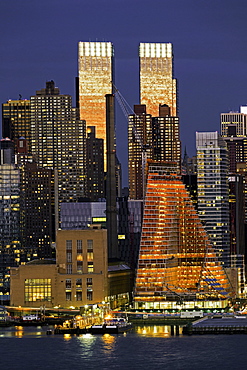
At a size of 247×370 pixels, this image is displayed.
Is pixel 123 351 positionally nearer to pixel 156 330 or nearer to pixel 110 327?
pixel 110 327

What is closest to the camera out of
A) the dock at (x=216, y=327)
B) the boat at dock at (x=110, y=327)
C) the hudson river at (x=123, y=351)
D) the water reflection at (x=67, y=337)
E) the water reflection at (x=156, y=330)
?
the hudson river at (x=123, y=351)

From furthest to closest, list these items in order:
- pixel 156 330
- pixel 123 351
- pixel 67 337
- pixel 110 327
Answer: pixel 156 330, pixel 110 327, pixel 67 337, pixel 123 351

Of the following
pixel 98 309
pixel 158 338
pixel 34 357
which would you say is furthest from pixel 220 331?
pixel 34 357

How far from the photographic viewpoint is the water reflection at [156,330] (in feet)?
579

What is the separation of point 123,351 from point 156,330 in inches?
1165

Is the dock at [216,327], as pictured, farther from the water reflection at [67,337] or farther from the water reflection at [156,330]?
the water reflection at [67,337]

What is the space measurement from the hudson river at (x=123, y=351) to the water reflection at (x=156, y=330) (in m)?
0.15

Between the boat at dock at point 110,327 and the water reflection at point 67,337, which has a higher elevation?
the boat at dock at point 110,327

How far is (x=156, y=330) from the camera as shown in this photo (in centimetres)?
18475

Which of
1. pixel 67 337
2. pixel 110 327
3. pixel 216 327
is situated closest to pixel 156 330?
pixel 110 327

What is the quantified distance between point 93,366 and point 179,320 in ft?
186

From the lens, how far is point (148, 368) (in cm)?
14262

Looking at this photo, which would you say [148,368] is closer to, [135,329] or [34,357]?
[34,357]

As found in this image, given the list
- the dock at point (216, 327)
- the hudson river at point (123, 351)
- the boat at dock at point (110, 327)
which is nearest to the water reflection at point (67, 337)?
the hudson river at point (123, 351)
